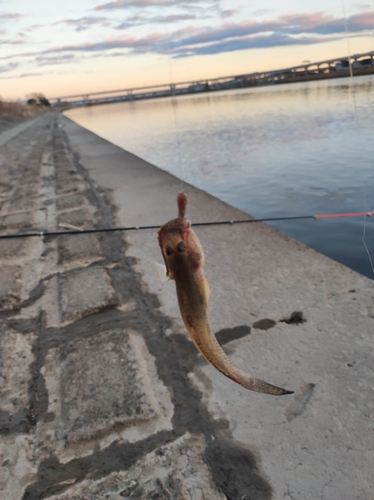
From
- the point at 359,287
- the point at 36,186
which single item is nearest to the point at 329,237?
the point at 359,287

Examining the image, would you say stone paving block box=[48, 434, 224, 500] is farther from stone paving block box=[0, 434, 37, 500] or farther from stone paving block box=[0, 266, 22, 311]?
stone paving block box=[0, 266, 22, 311]

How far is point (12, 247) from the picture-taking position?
4.92 meters

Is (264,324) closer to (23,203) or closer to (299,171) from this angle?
(23,203)

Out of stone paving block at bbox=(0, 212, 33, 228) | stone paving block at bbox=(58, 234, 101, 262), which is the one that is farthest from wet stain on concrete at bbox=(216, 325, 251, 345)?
stone paving block at bbox=(0, 212, 33, 228)

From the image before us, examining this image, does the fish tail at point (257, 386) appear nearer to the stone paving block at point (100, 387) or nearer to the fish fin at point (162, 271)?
the fish fin at point (162, 271)

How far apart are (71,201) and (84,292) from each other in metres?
3.70

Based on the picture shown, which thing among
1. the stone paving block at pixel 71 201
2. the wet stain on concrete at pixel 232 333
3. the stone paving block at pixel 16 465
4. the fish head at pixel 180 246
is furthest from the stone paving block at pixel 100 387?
the stone paving block at pixel 71 201

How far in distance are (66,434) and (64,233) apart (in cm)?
311

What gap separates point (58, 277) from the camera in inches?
164

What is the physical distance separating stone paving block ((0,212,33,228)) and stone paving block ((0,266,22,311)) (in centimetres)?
176

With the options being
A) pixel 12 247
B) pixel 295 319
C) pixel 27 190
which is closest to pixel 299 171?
pixel 27 190

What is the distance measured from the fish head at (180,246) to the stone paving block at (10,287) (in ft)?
9.10

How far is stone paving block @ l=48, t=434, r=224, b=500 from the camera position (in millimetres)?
1840

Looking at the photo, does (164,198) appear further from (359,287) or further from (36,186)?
(359,287)
